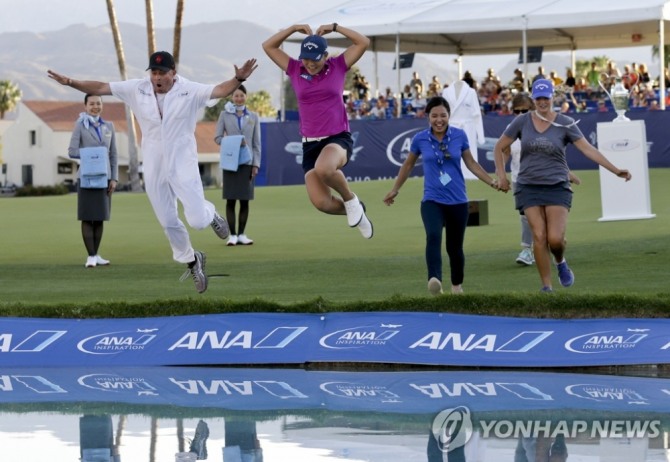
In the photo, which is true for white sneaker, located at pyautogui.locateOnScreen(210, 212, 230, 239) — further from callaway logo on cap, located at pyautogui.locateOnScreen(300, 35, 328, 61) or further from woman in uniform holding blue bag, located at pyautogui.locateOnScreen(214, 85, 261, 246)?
woman in uniform holding blue bag, located at pyautogui.locateOnScreen(214, 85, 261, 246)

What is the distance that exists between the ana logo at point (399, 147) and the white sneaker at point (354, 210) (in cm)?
2432

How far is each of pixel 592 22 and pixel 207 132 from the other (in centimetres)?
9201

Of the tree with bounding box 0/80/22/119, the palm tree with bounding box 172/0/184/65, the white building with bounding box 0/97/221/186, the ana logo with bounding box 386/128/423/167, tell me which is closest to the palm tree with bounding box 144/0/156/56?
the palm tree with bounding box 172/0/184/65

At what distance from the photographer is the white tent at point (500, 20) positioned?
37.2 m

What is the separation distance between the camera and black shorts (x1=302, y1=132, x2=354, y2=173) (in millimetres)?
13008

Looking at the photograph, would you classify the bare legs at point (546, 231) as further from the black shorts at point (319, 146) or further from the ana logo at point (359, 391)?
the ana logo at point (359, 391)

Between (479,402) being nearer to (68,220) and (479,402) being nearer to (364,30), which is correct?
(68,220)

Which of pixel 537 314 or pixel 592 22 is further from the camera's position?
pixel 592 22

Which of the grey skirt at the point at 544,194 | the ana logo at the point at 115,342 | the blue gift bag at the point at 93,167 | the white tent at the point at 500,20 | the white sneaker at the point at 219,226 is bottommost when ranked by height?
the ana logo at the point at 115,342

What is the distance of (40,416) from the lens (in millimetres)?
9406

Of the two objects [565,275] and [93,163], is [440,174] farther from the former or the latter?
[93,163]

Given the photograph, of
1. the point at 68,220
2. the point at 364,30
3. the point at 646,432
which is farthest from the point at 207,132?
the point at 646,432

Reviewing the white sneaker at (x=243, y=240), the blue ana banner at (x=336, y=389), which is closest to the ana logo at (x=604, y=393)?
the blue ana banner at (x=336, y=389)
